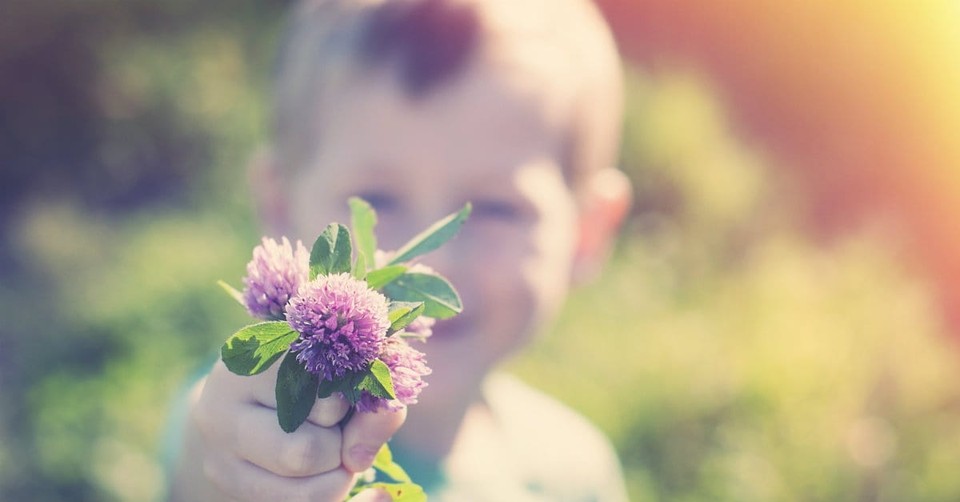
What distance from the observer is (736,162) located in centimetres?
197

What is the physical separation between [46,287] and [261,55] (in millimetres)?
610

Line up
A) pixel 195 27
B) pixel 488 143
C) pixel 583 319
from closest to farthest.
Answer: pixel 488 143 < pixel 583 319 < pixel 195 27

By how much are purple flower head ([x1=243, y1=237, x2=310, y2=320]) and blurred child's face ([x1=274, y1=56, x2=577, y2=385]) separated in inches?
14.0

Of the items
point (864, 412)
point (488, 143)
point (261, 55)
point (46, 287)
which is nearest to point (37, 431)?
point (46, 287)

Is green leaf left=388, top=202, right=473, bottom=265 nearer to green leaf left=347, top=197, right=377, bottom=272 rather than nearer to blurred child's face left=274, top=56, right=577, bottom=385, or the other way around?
green leaf left=347, top=197, right=377, bottom=272

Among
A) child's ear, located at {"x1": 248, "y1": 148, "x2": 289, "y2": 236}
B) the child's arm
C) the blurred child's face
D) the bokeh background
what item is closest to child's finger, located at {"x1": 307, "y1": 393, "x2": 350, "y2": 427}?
the child's arm

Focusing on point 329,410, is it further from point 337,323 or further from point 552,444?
point 552,444

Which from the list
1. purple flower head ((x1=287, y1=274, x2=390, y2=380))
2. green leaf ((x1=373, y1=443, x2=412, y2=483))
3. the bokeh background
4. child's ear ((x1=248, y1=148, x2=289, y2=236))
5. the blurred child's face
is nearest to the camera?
purple flower head ((x1=287, y1=274, x2=390, y2=380))

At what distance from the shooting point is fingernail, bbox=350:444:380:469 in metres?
0.45

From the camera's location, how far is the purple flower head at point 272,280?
1.35ft

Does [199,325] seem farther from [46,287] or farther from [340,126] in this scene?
[340,126]

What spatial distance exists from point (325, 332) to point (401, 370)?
38 mm

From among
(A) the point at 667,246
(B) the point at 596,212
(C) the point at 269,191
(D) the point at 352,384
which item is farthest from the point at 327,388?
(A) the point at 667,246

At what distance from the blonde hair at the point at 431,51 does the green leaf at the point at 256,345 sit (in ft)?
1.40
